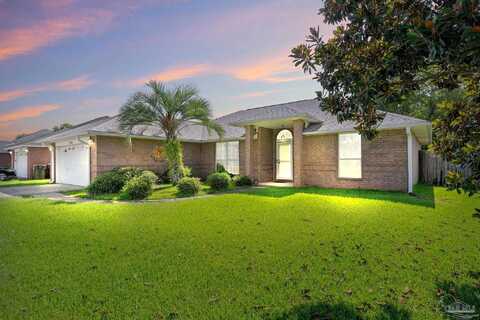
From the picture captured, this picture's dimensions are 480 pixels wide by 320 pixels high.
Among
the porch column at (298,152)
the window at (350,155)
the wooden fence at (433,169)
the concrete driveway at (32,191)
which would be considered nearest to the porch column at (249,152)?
the porch column at (298,152)

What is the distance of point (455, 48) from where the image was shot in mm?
2084

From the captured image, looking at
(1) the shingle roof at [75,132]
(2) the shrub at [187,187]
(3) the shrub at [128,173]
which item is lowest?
(2) the shrub at [187,187]

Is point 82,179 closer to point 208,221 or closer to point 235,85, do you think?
point 235,85

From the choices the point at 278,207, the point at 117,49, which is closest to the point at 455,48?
the point at 278,207

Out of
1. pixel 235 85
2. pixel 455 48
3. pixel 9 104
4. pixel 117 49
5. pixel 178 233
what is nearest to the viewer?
pixel 455 48

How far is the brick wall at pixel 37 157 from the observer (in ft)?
75.0

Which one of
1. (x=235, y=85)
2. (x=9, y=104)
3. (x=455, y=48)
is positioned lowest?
(x=455, y=48)

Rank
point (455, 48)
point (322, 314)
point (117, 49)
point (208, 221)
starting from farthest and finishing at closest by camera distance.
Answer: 1. point (117, 49)
2. point (208, 221)
3. point (322, 314)
4. point (455, 48)

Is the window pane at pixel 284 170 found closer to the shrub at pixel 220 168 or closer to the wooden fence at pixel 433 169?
the shrub at pixel 220 168

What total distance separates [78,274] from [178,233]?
91.8 inches

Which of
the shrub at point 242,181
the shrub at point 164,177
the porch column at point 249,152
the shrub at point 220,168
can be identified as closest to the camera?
the shrub at point 242,181

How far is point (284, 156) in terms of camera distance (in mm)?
16688

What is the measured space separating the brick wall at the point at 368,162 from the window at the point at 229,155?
16.0ft

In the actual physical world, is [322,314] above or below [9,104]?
below
